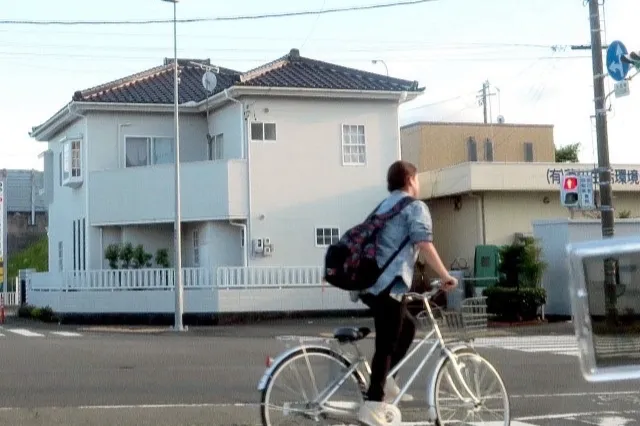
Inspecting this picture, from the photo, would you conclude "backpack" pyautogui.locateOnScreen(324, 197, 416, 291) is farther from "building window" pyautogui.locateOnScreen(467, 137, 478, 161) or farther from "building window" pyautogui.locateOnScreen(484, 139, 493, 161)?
"building window" pyautogui.locateOnScreen(484, 139, 493, 161)

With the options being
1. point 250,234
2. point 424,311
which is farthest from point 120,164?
point 424,311

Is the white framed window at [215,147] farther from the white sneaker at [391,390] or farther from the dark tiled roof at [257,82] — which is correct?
the white sneaker at [391,390]

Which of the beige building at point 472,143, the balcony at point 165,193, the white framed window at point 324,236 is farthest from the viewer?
the beige building at point 472,143

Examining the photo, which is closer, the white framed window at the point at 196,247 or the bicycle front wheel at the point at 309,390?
the bicycle front wheel at the point at 309,390

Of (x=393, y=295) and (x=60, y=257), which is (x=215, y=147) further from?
(x=393, y=295)

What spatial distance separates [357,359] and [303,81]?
26373mm

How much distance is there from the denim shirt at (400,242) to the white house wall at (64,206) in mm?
28505

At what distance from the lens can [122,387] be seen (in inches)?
487

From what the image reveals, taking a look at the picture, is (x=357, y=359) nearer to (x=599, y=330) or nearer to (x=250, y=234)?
(x=599, y=330)

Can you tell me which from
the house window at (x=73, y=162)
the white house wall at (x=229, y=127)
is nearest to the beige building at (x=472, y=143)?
the white house wall at (x=229, y=127)

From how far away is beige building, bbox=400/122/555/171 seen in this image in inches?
1796

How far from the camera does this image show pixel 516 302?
2562 cm

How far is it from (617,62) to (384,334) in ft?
51.1

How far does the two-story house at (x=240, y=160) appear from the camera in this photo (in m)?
32.5
